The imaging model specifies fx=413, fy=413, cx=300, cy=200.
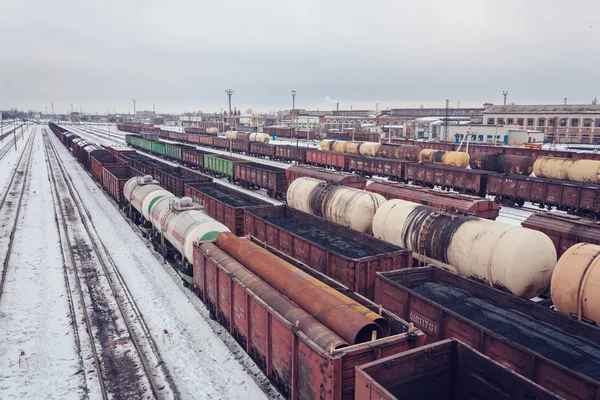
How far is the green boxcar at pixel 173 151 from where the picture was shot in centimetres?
5929

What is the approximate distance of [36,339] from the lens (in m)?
13.5

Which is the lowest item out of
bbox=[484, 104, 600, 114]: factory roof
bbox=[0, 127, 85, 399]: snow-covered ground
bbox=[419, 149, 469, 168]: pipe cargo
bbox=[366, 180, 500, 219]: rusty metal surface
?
bbox=[0, 127, 85, 399]: snow-covered ground

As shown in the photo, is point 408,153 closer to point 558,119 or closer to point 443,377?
point 443,377

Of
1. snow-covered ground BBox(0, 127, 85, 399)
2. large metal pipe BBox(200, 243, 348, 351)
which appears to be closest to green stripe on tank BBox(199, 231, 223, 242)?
large metal pipe BBox(200, 243, 348, 351)

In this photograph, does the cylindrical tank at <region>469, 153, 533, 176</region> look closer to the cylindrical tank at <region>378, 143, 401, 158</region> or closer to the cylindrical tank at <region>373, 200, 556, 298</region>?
the cylindrical tank at <region>378, 143, 401, 158</region>

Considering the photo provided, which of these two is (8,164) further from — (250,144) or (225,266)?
(225,266)

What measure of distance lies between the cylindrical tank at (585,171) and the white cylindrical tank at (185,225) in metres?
Result: 30.8

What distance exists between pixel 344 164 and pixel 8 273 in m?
36.4

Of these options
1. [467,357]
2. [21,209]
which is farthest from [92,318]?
[21,209]

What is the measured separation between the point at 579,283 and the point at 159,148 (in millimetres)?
66015

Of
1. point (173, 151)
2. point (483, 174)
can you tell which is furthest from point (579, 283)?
point (173, 151)

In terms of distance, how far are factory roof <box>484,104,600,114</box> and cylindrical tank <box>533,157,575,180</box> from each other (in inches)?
2502

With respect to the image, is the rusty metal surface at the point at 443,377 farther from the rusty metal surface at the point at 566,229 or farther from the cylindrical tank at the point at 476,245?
the rusty metal surface at the point at 566,229

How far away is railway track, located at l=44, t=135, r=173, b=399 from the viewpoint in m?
11.1
